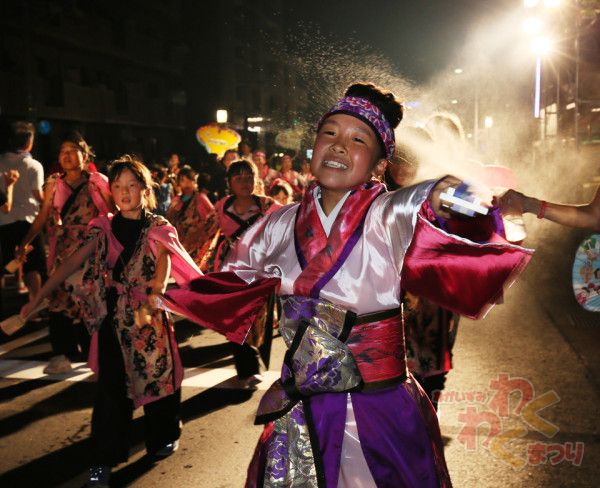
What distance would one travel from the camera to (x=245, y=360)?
5426 mm

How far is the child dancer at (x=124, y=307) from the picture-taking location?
150 inches

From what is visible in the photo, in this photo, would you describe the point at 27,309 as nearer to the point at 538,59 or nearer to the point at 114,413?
the point at 114,413

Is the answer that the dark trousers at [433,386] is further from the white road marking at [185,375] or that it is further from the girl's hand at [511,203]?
the girl's hand at [511,203]

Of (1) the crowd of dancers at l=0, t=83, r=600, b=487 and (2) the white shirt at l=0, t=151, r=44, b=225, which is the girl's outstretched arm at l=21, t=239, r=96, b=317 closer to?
(1) the crowd of dancers at l=0, t=83, r=600, b=487

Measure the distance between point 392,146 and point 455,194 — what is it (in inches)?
26.6

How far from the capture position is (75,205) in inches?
226

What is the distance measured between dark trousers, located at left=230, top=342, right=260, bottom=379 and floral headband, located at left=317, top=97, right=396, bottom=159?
3.30 meters

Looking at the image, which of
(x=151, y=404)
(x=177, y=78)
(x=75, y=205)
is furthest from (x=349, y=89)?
(x=177, y=78)

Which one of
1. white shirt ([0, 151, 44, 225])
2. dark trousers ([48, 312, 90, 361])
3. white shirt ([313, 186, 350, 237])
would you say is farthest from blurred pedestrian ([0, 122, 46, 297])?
white shirt ([313, 186, 350, 237])

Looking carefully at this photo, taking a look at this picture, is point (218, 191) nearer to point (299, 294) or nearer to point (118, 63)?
point (299, 294)

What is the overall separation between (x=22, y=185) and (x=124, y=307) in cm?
470

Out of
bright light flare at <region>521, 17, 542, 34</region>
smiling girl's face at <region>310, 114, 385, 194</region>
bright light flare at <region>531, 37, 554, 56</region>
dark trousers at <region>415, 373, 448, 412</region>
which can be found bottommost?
dark trousers at <region>415, 373, 448, 412</region>

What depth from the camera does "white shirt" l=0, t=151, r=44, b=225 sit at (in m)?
7.82

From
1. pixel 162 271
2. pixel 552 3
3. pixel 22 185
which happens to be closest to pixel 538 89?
pixel 552 3
